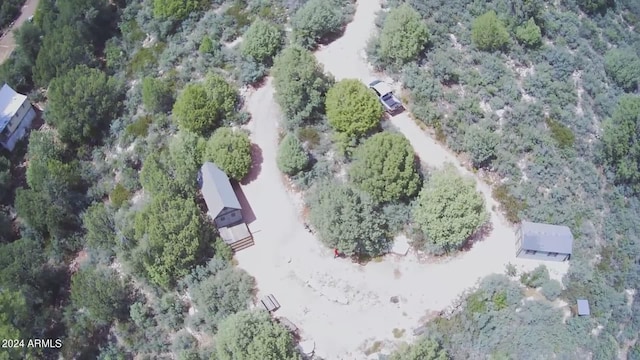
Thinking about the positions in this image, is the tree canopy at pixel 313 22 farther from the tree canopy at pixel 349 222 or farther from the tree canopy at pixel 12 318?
the tree canopy at pixel 12 318

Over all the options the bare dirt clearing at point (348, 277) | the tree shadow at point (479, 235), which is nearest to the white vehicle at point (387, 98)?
the bare dirt clearing at point (348, 277)

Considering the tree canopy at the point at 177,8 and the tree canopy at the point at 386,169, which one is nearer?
the tree canopy at the point at 386,169

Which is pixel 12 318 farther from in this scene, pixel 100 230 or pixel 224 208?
pixel 224 208

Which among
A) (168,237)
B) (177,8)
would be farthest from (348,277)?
(177,8)

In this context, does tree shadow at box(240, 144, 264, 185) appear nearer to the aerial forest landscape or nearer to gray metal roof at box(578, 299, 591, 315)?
the aerial forest landscape

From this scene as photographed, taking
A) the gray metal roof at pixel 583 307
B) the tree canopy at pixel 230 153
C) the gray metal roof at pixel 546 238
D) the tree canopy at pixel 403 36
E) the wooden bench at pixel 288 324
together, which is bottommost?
the gray metal roof at pixel 583 307

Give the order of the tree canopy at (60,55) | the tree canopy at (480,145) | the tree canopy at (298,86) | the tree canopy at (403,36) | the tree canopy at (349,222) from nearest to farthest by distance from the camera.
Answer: the tree canopy at (349,222), the tree canopy at (480,145), the tree canopy at (298,86), the tree canopy at (403,36), the tree canopy at (60,55)

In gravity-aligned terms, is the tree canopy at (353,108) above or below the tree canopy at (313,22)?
below
